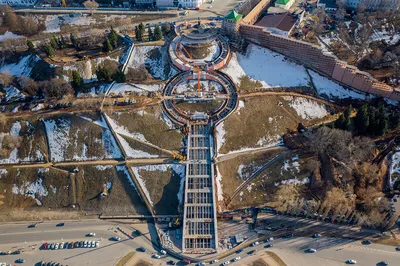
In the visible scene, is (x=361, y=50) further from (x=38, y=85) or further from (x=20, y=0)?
(x=20, y=0)

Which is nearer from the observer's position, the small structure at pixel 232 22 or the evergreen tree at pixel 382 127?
the evergreen tree at pixel 382 127

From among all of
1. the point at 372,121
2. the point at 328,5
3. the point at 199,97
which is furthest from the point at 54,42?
the point at 328,5

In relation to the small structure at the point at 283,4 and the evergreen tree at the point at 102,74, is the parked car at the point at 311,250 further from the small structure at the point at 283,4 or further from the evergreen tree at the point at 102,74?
the small structure at the point at 283,4

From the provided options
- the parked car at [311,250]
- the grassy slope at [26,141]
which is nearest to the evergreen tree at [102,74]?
the grassy slope at [26,141]

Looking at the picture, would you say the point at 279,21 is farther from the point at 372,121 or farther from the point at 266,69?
the point at 372,121

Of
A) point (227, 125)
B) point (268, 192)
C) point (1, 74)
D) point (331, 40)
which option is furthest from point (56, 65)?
point (331, 40)

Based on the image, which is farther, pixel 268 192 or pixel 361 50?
pixel 361 50
